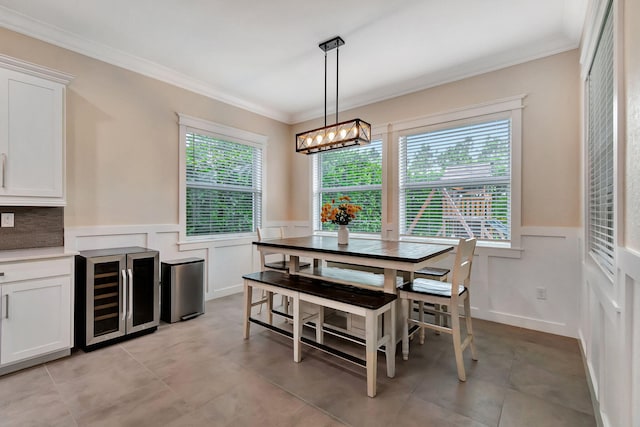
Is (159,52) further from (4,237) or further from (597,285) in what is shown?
(597,285)

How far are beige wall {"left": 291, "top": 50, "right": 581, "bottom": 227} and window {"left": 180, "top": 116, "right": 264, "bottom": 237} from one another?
3241 mm

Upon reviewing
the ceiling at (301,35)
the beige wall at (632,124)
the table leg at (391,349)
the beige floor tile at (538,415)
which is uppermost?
the ceiling at (301,35)

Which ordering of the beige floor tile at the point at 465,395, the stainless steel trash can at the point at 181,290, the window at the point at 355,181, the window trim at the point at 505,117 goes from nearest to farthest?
the beige floor tile at the point at 465,395
the window trim at the point at 505,117
the stainless steel trash can at the point at 181,290
the window at the point at 355,181

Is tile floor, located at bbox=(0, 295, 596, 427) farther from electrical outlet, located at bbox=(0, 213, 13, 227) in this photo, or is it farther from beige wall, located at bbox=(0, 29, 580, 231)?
beige wall, located at bbox=(0, 29, 580, 231)

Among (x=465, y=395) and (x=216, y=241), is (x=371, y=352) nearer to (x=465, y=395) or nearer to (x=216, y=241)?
(x=465, y=395)

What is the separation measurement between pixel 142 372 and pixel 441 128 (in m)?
3.99

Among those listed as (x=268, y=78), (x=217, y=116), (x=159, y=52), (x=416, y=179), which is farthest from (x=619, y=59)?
(x=217, y=116)

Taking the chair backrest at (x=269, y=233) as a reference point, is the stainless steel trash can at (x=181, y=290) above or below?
below

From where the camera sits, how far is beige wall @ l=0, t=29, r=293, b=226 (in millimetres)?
2924

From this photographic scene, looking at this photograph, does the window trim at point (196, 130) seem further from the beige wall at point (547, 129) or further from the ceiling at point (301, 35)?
the beige wall at point (547, 129)

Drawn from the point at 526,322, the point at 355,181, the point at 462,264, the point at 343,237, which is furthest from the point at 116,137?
the point at 526,322

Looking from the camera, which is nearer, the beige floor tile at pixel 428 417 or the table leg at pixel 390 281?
the beige floor tile at pixel 428 417

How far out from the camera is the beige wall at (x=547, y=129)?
2.93 metres

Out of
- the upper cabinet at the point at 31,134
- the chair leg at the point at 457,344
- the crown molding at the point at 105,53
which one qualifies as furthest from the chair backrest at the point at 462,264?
the crown molding at the point at 105,53
